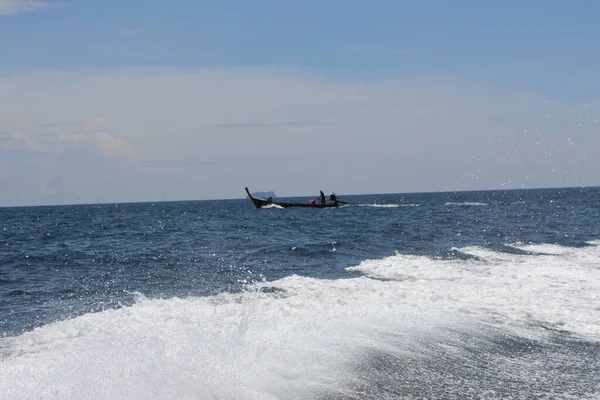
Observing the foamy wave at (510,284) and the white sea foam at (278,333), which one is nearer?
the white sea foam at (278,333)

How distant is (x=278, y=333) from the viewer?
418 inches

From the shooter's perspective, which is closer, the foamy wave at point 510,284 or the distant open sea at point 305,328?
the distant open sea at point 305,328

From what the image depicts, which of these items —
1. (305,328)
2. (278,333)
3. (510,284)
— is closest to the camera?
(278,333)

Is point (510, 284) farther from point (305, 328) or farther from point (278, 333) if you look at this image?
point (278, 333)

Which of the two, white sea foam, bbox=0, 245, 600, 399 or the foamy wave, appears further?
the foamy wave

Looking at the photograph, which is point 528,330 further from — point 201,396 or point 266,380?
point 201,396

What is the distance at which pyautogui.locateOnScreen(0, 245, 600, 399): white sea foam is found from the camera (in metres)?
7.88

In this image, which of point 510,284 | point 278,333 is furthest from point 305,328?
point 510,284

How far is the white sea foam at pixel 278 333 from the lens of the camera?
7875 millimetres

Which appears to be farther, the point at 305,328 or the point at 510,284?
the point at 510,284

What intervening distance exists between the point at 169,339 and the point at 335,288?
6.65 metres

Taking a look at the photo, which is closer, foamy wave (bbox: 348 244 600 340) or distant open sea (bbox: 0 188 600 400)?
distant open sea (bbox: 0 188 600 400)

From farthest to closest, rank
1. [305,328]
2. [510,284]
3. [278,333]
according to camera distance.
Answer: [510,284] → [305,328] → [278,333]

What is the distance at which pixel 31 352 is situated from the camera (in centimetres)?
952
